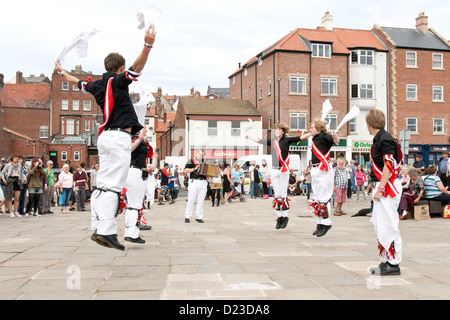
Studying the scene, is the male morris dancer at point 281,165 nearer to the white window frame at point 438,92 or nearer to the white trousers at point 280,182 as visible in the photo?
the white trousers at point 280,182

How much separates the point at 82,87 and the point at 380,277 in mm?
4036

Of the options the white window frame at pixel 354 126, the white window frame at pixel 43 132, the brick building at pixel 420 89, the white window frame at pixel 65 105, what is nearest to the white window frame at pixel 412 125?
the brick building at pixel 420 89

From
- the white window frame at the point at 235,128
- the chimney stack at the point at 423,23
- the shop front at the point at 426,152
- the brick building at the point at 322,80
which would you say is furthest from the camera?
the chimney stack at the point at 423,23

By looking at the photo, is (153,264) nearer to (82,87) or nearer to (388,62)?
(82,87)

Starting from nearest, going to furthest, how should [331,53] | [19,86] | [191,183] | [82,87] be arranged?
[82,87] < [191,183] < [331,53] < [19,86]

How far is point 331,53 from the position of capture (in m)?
40.0

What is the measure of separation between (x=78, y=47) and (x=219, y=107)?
38.5m

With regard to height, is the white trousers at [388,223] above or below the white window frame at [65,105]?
below

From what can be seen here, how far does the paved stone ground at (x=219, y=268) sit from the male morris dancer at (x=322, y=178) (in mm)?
312

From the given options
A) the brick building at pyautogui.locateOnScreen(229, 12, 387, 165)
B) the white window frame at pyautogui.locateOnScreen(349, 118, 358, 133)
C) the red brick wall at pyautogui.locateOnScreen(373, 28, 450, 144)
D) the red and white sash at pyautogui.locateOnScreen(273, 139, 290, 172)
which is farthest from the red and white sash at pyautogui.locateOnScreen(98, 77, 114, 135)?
the red brick wall at pyautogui.locateOnScreen(373, 28, 450, 144)

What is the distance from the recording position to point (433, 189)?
12.3 m

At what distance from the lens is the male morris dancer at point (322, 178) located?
8117mm

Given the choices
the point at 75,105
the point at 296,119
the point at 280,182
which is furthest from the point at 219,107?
the point at 280,182

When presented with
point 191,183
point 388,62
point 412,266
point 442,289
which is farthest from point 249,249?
point 388,62
